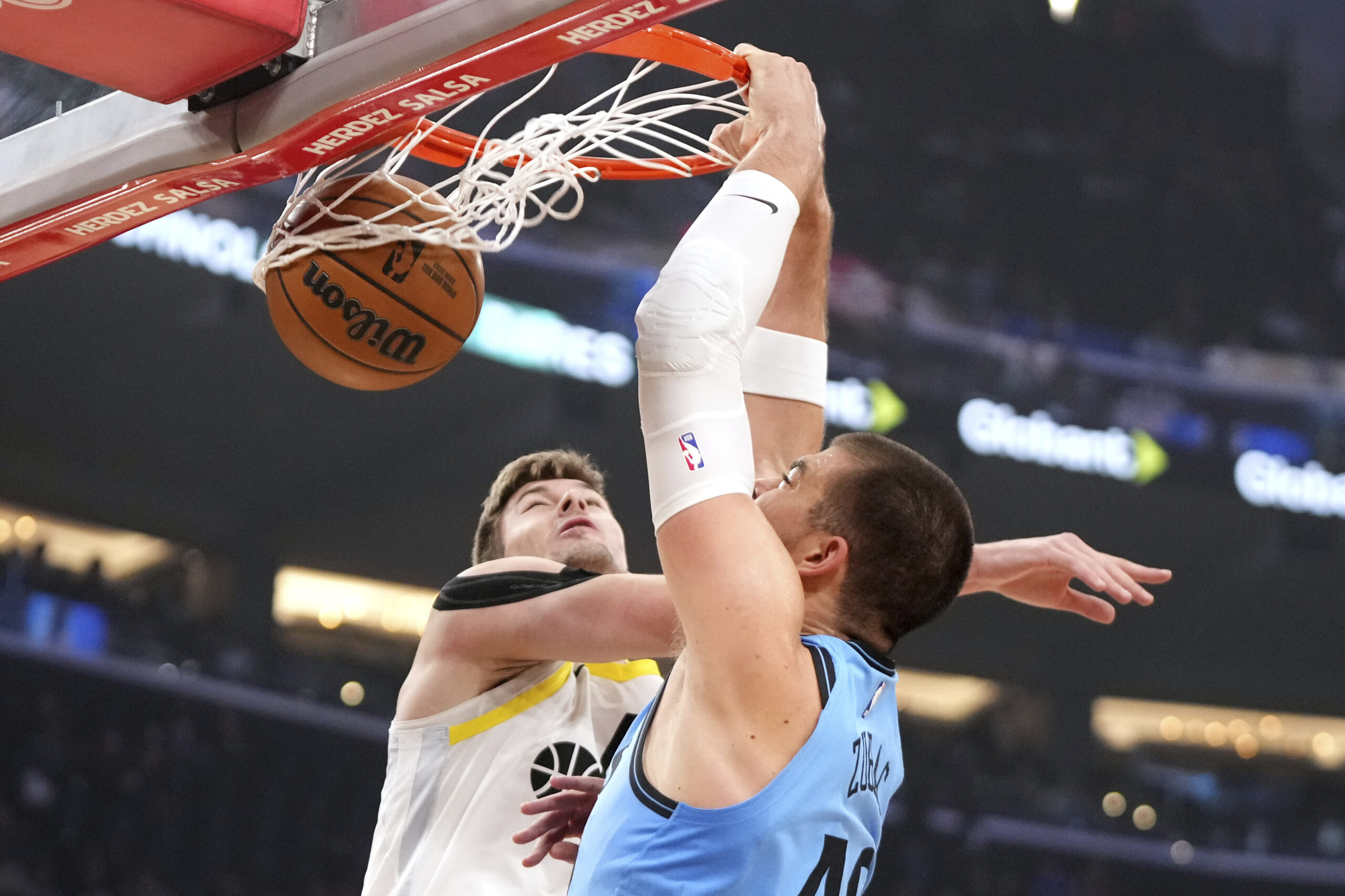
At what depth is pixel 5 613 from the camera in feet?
40.1

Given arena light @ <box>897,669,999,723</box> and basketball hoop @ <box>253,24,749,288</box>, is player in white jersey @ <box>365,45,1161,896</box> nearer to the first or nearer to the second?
basketball hoop @ <box>253,24,749,288</box>

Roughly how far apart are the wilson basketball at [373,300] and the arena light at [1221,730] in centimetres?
1695

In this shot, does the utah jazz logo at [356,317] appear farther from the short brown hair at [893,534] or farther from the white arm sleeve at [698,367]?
the short brown hair at [893,534]

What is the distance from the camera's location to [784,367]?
2635mm

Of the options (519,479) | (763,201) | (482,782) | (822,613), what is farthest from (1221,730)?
(763,201)

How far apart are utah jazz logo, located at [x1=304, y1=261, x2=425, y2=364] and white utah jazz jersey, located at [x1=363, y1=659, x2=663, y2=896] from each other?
2.66 ft

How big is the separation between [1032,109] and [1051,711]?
Answer: 24.9 feet

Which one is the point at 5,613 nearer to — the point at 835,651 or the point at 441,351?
the point at 441,351

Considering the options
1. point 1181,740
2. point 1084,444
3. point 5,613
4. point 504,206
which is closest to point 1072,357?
point 1084,444

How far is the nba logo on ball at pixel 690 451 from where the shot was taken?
171 centimetres

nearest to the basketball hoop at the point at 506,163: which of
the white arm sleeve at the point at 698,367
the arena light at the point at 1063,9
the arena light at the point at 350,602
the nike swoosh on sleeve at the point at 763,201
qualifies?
the nike swoosh on sleeve at the point at 763,201

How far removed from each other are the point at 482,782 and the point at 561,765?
0.57 ft

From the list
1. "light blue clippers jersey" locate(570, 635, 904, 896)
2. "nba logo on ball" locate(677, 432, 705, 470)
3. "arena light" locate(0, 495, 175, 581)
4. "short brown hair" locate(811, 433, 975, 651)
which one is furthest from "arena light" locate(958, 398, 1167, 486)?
"nba logo on ball" locate(677, 432, 705, 470)

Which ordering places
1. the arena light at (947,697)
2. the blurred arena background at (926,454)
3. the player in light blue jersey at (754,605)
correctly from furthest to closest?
the arena light at (947,697) < the blurred arena background at (926,454) < the player in light blue jersey at (754,605)
